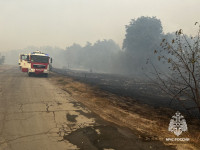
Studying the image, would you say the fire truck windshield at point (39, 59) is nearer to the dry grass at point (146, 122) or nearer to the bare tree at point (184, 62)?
the dry grass at point (146, 122)

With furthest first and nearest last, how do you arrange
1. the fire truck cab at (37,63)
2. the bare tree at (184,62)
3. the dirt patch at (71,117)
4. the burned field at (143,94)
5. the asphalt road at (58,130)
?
the fire truck cab at (37,63)
the burned field at (143,94)
the dirt patch at (71,117)
the bare tree at (184,62)
the asphalt road at (58,130)

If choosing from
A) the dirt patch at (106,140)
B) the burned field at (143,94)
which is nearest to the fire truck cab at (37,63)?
the burned field at (143,94)

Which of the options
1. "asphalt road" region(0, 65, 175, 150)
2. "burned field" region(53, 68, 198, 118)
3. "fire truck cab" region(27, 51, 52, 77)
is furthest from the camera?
"fire truck cab" region(27, 51, 52, 77)

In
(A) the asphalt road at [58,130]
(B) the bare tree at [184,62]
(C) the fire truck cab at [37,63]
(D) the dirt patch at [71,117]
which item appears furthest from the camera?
(C) the fire truck cab at [37,63]

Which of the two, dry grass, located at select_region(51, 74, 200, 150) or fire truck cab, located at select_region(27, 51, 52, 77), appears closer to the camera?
dry grass, located at select_region(51, 74, 200, 150)

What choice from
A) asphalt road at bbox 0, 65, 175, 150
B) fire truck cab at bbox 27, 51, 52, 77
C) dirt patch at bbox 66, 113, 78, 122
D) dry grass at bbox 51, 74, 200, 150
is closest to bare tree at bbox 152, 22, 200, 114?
dry grass at bbox 51, 74, 200, 150

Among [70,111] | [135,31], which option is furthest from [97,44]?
[70,111]

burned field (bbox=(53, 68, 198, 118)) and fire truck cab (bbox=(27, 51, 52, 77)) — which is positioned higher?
fire truck cab (bbox=(27, 51, 52, 77))

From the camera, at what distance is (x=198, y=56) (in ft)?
18.9

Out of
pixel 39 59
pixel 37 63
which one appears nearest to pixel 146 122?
pixel 37 63

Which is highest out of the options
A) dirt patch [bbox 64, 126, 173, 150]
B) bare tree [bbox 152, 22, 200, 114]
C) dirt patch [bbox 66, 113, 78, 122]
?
bare tree [bbox 152, 22, 200, 114]

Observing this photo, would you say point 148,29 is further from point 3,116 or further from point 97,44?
point 3,116

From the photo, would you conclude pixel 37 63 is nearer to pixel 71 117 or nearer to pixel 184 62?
pixel 71 117

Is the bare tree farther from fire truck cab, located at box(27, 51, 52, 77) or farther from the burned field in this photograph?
fire truck cab, located at box(27, 51, 52, 77)
